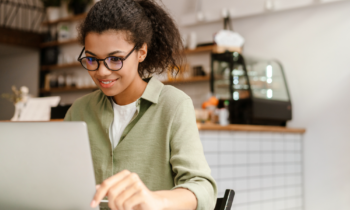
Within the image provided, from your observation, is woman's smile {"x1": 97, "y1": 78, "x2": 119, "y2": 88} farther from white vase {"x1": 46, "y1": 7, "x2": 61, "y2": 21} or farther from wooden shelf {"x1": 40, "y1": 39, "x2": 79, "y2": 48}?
white vase {"x1": 46, "y1": 7, "x2": 61, "y2": 21}

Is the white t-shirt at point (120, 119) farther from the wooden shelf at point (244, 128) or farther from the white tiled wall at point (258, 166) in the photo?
the white tiled wall at point (258, 166)

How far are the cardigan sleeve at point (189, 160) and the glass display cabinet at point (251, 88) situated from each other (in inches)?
96.1

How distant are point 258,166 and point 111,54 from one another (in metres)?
2.66

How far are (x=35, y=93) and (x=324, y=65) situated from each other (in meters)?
5.10

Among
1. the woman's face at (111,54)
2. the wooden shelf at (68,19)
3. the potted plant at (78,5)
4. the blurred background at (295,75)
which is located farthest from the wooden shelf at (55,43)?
the woman's face at (111,54)

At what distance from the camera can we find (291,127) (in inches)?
156

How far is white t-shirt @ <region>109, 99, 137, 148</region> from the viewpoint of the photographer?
1126mm

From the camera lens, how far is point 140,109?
3.63 ft

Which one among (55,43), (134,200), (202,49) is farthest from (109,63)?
(55,43)

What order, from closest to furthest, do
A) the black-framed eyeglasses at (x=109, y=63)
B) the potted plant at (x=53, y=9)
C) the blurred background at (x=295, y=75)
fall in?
the black-framed eyeglasses at (x=109, y=63), the blurred background at (x=295, y=75), the potted plant at (x=53, y=9)

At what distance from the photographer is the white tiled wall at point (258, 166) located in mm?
2920

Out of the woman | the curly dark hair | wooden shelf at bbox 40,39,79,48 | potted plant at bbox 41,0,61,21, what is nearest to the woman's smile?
the woman

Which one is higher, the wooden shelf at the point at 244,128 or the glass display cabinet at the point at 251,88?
the glass display cabinet at the point at 251,88

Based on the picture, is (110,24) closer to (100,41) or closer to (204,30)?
(100,41)
